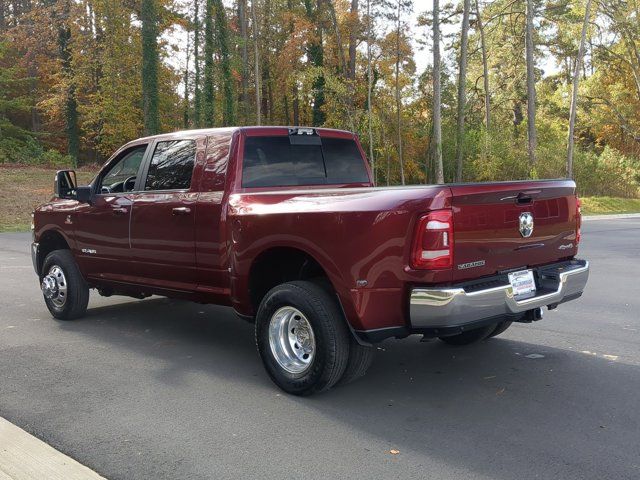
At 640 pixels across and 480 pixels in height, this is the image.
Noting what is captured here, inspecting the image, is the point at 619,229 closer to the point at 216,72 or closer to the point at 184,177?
the point at 184,177

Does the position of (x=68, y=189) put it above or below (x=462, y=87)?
below

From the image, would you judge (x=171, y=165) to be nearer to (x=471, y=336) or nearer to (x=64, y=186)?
(x=64, y=186)

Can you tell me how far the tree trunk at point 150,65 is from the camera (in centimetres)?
3328

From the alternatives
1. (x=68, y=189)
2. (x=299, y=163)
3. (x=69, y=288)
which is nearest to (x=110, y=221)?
(x=68, y=189)

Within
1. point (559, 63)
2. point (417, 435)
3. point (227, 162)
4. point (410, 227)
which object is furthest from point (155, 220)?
point (559, 63)

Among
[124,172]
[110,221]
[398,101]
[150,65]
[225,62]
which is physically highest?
[225,62]

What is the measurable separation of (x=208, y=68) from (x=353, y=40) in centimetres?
897

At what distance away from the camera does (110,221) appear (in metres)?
6.16

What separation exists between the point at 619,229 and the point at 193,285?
714 inches

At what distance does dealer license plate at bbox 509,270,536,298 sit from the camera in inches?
168

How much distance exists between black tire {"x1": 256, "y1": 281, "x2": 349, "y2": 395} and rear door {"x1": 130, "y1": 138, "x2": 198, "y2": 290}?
1.21 metres

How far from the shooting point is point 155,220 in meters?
5.63

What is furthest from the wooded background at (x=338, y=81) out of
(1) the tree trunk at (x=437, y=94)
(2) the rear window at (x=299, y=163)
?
(2) the rear window at (x=299, y=163)

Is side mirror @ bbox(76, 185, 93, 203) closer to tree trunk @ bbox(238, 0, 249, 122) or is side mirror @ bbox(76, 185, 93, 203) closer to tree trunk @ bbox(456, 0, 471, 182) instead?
tree trunk @ bbox(456, 0, 471, 182)
